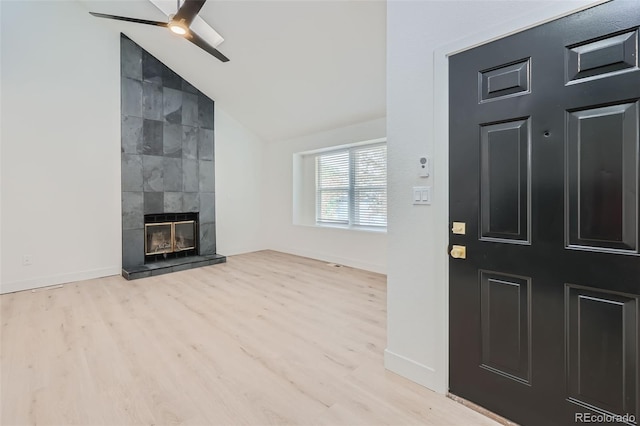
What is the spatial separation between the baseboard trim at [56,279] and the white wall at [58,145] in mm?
11

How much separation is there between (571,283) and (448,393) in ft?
3.12

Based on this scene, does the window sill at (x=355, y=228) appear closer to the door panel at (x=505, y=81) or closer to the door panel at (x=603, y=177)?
the door panel at (x=505, y=81)

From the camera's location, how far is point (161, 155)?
4949mm

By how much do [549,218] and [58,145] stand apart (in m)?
5.50

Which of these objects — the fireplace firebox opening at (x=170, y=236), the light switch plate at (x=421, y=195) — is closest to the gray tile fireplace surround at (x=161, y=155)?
the fireplace firebox opening at (x=170, y=236)

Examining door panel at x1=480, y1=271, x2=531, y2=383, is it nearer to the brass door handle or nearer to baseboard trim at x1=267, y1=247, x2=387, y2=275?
the brass door handle

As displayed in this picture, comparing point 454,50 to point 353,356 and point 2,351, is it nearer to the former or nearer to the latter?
point 353,356

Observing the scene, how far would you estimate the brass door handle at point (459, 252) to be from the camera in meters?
1.69

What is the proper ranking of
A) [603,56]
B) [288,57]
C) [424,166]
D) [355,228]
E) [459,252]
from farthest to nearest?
[355,228], [288,57], [424,166], [459,252], [603,56]

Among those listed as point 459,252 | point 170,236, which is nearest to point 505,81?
point 459,252

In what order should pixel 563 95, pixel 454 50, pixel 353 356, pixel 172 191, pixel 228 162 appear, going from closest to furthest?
pixel 563 95
pixel 454 50
pixel 353 356
pixel 172 191
pixel 228 162

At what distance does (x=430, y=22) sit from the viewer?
5.84 ft

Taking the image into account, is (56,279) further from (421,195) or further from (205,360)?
(421,195)

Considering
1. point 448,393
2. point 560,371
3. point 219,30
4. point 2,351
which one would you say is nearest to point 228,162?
point 219,30
